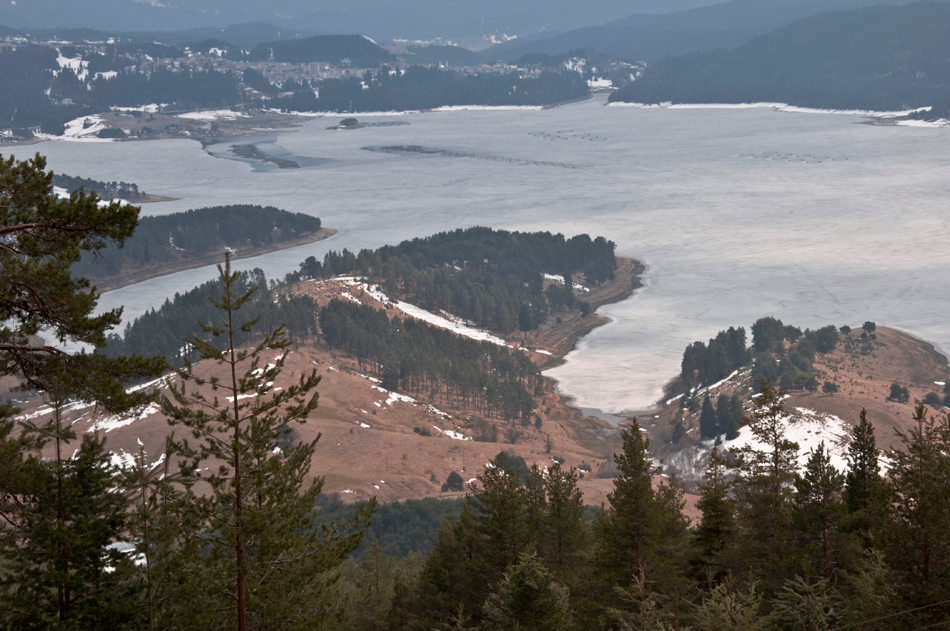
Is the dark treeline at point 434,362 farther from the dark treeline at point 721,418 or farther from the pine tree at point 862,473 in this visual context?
the pine tree at point 862,473

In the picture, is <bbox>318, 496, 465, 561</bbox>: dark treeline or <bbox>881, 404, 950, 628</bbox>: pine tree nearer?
<bbox>881, 404, 950, 628</bbox>: pine tree

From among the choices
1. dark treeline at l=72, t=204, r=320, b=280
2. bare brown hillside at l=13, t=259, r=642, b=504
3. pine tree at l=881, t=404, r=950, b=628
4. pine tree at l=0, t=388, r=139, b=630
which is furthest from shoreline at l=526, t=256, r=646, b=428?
pine tree at l=0, t=388, r=139, b=630

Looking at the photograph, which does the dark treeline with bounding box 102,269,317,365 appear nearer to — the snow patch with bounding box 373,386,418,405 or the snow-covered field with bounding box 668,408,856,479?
the snow patch with bounding box 373,386,418,405

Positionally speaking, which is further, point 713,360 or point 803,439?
point 713,360

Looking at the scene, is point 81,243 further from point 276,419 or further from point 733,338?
point 733,338

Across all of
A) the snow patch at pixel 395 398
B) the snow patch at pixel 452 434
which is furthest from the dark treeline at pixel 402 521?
the snow patch at pixel 395 398

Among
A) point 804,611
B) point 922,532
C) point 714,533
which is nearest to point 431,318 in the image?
point 714,533

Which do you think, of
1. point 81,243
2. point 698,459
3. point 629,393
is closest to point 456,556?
point 81,243

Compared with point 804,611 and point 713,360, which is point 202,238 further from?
point 804,611
